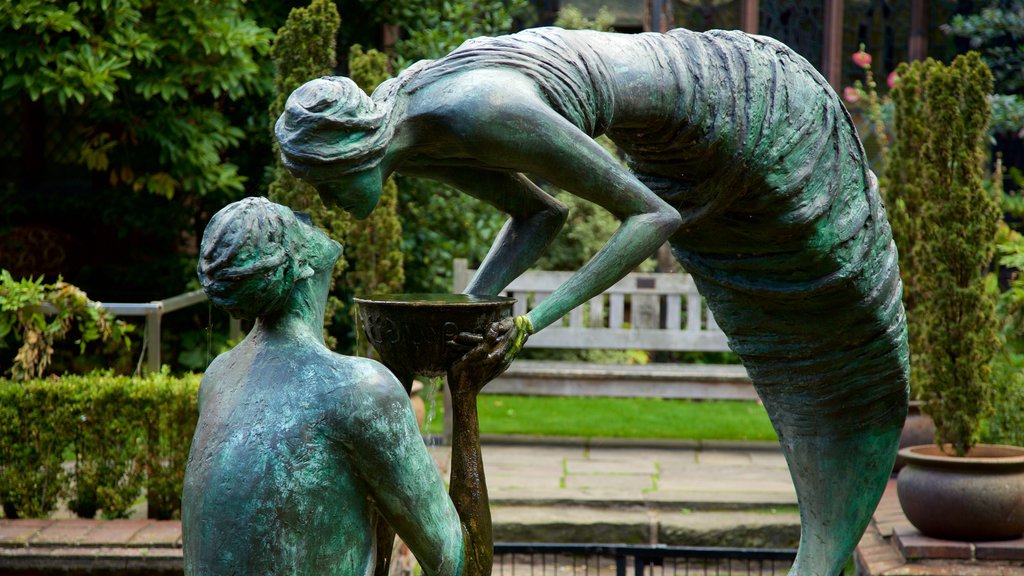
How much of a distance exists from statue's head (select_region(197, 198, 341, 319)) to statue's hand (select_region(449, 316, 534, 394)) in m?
0.49

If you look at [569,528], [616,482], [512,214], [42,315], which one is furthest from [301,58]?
[512,214]

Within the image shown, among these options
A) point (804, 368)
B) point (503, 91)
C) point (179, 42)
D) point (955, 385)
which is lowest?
point (955, 385)

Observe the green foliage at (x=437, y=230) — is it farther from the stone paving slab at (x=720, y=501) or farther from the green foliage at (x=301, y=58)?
the stone paving slab at (x=720, y=501)

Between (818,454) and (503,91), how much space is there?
5.62 ft

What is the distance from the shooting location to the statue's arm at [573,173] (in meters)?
2.66

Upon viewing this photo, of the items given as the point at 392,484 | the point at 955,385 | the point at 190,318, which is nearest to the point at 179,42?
the point at 190,318

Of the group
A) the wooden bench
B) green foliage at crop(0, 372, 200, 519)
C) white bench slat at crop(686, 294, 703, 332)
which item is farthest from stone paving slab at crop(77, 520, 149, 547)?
white bench slat at crop(686, 294, 703, 332)

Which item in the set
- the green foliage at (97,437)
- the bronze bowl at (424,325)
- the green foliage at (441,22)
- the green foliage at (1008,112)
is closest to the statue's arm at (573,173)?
the bronze bowl at (424,325)

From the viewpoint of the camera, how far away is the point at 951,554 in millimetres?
5355

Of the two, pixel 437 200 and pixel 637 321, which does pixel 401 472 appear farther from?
pixel 437 200

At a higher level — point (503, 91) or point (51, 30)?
point (51, 30)

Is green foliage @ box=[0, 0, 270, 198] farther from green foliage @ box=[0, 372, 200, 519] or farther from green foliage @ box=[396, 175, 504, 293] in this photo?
green foliage @ box=[0, 372, 200, 519]

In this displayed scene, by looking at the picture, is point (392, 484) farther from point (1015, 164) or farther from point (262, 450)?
point (1015, 164)

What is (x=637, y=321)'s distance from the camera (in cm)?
905
